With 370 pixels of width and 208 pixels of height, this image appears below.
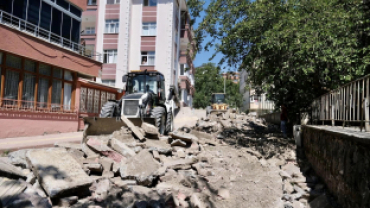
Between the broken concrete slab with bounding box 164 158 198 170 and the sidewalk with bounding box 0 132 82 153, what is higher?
the sidewalk with bounding box 0 132 82 153

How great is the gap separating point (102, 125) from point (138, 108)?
161 cm

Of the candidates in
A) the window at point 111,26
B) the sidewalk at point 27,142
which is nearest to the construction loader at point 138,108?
the sidewalk at point 27,142

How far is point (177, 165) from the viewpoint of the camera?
6945 millimetres

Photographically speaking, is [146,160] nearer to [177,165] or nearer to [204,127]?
[177,165]

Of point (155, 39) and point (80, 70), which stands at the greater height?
point (155, 39)

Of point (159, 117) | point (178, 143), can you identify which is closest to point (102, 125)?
point (159, 117)

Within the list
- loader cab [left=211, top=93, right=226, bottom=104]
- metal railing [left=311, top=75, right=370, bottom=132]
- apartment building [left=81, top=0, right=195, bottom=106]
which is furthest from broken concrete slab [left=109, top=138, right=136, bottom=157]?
loader cab [left=211, top=93, right=226, bottom=104]

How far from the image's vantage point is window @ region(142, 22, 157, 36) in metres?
25.1

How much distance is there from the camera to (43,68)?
13.5 metres

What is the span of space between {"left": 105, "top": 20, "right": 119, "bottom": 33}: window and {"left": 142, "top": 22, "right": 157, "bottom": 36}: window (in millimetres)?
2385

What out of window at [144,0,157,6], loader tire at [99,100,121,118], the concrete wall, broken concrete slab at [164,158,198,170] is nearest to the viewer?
broken concrete slab at [164,158,198,170]

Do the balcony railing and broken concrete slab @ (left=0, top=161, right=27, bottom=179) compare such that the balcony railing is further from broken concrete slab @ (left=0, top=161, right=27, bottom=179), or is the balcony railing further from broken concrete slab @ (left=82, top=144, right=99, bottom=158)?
broken concrete slab @ (left=0, top=161, right=27, bottom=179)

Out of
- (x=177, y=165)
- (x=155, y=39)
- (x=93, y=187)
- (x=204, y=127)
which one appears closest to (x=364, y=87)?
(x=177, y=165)

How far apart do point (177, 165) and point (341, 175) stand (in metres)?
3.57
